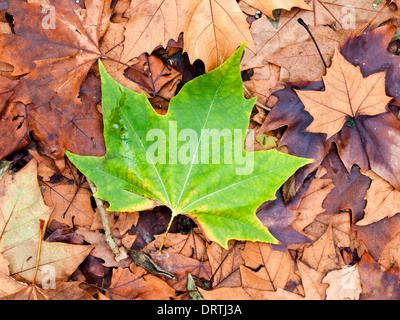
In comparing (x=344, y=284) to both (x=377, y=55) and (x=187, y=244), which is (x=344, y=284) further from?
(x=377, y=55)

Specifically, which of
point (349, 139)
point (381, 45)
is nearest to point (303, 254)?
point (349, 139)

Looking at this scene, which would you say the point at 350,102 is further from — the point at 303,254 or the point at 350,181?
the point at 303,254

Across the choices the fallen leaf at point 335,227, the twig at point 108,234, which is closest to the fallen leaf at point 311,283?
the fallen leaf at point 335,227

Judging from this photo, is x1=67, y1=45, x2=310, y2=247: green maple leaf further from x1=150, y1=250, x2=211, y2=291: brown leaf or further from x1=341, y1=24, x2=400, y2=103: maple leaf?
x1=341, y1=24, x2=400, y2=103: maple leaf

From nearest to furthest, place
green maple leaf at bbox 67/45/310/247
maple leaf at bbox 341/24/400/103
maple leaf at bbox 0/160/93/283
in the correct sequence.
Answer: green maple leaf at bbox 67/45/310/247 → maple leaf at bbox 0/160/93/283 → maple leaf at bbox 341/24/400/103

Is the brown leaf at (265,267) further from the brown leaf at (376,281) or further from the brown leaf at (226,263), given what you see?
the brown leaf at (376,281)

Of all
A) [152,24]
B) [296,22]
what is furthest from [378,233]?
[152,24]

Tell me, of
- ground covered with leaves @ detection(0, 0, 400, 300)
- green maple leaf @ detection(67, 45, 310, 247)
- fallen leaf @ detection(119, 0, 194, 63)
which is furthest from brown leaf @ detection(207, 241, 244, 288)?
fallen leaf @ detection(119, 0, 194, 63)
